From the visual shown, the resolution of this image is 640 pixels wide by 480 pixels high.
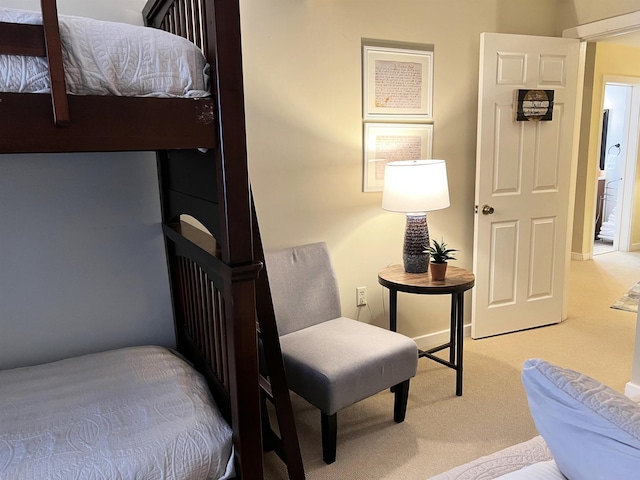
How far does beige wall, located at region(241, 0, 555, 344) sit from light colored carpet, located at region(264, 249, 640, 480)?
49cm

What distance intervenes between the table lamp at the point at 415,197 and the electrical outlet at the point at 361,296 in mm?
338

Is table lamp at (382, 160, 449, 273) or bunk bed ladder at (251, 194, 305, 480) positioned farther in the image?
table lamp at (382, 160, 449, 273)

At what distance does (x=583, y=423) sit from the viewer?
721 millimetres

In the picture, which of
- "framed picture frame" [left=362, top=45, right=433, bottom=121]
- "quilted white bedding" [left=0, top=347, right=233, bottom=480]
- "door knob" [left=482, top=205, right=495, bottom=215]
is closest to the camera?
"quilted white bedding" [left=0, top=347, right=233, bottom=480]

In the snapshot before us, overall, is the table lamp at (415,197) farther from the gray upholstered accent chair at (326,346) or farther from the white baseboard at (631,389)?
the white baseboard at (631,389)

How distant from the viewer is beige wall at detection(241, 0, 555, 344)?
2.38 m

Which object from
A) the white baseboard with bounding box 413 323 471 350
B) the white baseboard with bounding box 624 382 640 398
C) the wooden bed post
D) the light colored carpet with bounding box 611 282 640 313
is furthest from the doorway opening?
the wooden bed post

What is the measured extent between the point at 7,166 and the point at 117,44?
107cm

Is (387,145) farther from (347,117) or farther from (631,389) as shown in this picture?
(631,389)

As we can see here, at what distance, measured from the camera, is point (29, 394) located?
5.25 feet

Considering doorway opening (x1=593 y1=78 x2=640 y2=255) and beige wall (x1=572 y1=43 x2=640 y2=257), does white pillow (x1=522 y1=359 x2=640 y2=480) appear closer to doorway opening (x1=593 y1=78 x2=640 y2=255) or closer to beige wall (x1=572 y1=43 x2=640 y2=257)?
beige wall (x1=572 y1=43 x2=640 y2=257)

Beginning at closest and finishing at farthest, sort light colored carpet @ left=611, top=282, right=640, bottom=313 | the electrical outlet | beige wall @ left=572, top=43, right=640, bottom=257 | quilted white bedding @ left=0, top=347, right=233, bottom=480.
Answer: quilted white bedding @ left=0, top=347, right=233, bottom=480, the electrical outlet, light colored carpet @ left=611, top=282, right=640, bottom=313, beige wall @ left=572, top=43, right=640, bottom=257

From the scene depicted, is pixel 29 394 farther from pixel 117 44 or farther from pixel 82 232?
pixel 117 44

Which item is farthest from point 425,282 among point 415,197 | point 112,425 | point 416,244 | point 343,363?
point 112,425
